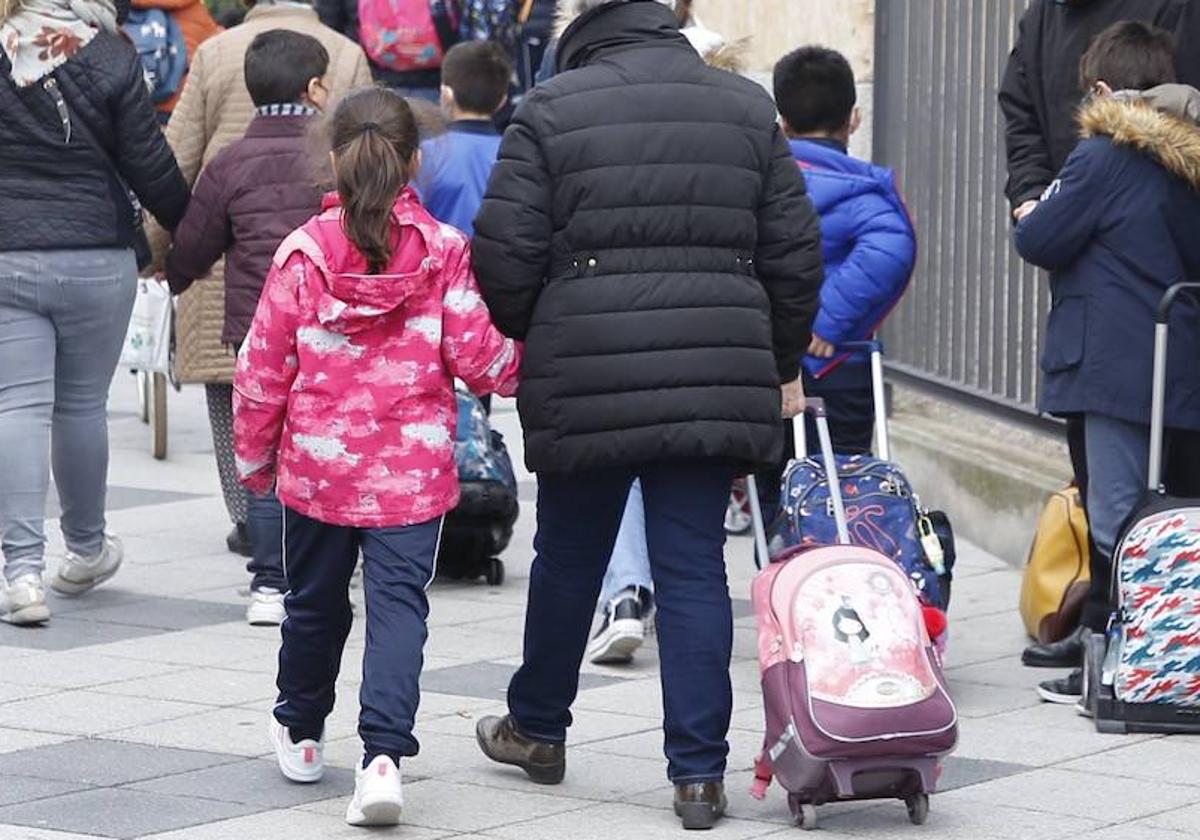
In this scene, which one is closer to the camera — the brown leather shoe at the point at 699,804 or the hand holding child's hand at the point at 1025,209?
the brown leather shoe at the point at 699,804

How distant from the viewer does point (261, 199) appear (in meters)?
7.85

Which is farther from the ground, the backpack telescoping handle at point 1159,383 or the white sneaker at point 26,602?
the backpack telescoping handle at point 1159,383

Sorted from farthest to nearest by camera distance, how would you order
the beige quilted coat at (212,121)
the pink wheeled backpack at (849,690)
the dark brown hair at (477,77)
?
the dark brown hair at (477,77) → the beige quilted coat at (212,121) → the pink wheeled backpack at (849,690)

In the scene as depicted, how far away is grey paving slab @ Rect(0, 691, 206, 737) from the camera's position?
659 cm

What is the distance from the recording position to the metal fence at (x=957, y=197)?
936 centimetres

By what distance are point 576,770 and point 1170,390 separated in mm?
1941

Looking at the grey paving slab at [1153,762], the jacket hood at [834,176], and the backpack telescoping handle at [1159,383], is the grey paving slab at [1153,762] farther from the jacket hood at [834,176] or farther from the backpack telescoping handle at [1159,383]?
the jacket hood at [834,176]

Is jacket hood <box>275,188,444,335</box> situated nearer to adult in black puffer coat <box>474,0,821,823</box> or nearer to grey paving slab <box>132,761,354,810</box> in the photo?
adult in black puffer coat <box>474,0,821,823</box>

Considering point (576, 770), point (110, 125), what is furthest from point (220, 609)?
point (576, 770)

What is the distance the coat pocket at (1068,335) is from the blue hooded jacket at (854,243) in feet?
1.65

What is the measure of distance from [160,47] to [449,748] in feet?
18.3

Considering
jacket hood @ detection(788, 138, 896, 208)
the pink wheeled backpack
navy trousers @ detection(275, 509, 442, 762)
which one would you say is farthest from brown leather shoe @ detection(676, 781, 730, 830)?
jacket hood @ detection(788, 138, 896, 208)

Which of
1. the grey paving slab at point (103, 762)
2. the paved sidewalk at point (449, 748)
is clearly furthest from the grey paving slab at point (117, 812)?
the grey paving slab at point (103, 762)

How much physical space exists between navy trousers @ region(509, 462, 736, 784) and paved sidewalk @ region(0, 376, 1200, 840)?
0.80 ft
